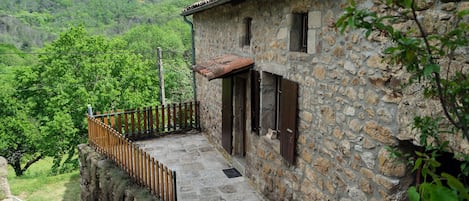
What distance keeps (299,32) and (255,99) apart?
1.61 metres

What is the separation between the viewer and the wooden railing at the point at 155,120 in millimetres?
9391

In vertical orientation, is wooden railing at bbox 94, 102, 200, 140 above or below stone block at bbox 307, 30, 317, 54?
below

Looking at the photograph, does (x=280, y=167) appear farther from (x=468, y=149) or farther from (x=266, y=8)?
(x=468, y=149)

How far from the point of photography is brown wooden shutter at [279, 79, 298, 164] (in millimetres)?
4820

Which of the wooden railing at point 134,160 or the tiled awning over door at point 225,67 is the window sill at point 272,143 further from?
the wooden railing at point 134,160

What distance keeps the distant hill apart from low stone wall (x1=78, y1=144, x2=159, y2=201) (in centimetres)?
3486

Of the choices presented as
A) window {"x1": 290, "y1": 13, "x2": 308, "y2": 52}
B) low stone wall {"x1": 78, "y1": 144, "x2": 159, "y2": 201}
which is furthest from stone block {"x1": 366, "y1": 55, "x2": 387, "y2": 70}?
low stone wall {"x1": 78, "y1": 144, "x2": 159, "y2": 201}

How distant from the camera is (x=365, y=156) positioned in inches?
142

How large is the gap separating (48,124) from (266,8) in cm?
1427

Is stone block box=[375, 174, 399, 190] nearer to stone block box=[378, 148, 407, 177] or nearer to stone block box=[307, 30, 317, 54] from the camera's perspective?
stone block box=[378, 148, 407, 177]

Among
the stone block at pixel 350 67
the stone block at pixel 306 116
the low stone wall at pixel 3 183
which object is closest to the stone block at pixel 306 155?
the stone block at pixel 306 116

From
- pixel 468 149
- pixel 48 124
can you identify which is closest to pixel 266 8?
pixel 468 149

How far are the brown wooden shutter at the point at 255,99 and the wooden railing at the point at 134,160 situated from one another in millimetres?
1624

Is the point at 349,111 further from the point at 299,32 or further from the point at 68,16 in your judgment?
the point at 68,16
